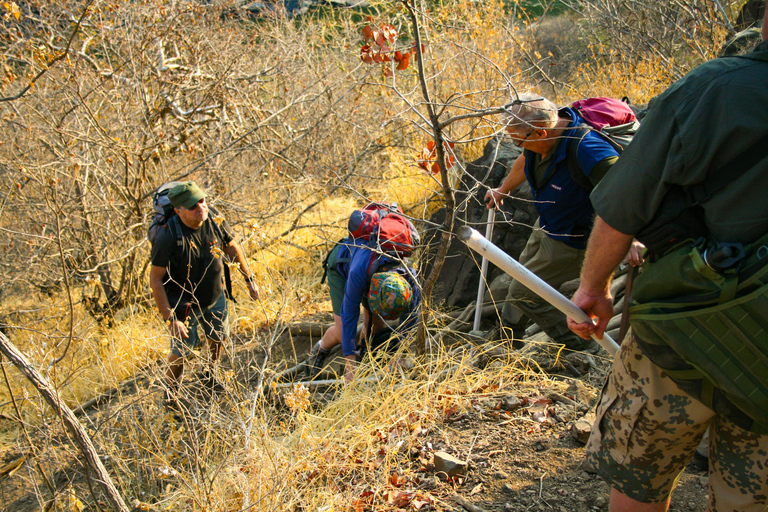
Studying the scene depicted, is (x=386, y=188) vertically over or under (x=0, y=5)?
under

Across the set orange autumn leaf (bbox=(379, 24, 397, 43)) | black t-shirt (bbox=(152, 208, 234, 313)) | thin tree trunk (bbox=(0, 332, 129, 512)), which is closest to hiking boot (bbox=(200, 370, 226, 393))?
black t-shirt (bbox=(152, 208, 234, 313))

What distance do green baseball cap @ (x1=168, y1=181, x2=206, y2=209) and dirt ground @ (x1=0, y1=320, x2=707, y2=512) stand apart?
1473 millimetres

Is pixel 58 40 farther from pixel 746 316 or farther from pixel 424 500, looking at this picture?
pixel 746 316

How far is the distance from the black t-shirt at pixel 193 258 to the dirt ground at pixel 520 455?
3.85 feet

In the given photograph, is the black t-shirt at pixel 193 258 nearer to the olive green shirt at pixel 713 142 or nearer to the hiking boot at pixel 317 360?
the hiking boot at pixel 317 360

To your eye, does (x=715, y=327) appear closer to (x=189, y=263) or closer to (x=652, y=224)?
(x=652, y=224)

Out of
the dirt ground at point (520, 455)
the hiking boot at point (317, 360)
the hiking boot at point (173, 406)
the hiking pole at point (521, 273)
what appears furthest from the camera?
the hiking boot at point (317, 360)

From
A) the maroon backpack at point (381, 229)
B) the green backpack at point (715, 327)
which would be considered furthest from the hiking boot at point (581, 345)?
the green backpack at point (715, 327)

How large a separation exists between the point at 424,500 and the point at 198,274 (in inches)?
113

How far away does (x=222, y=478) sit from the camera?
269 cm

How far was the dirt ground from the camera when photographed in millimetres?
2463

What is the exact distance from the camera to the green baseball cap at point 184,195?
4168 millimetres

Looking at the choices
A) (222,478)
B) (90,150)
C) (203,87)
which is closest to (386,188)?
(203,87)

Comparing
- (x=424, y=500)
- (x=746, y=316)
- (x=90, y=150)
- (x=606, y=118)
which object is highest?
(x=90, y=150)
